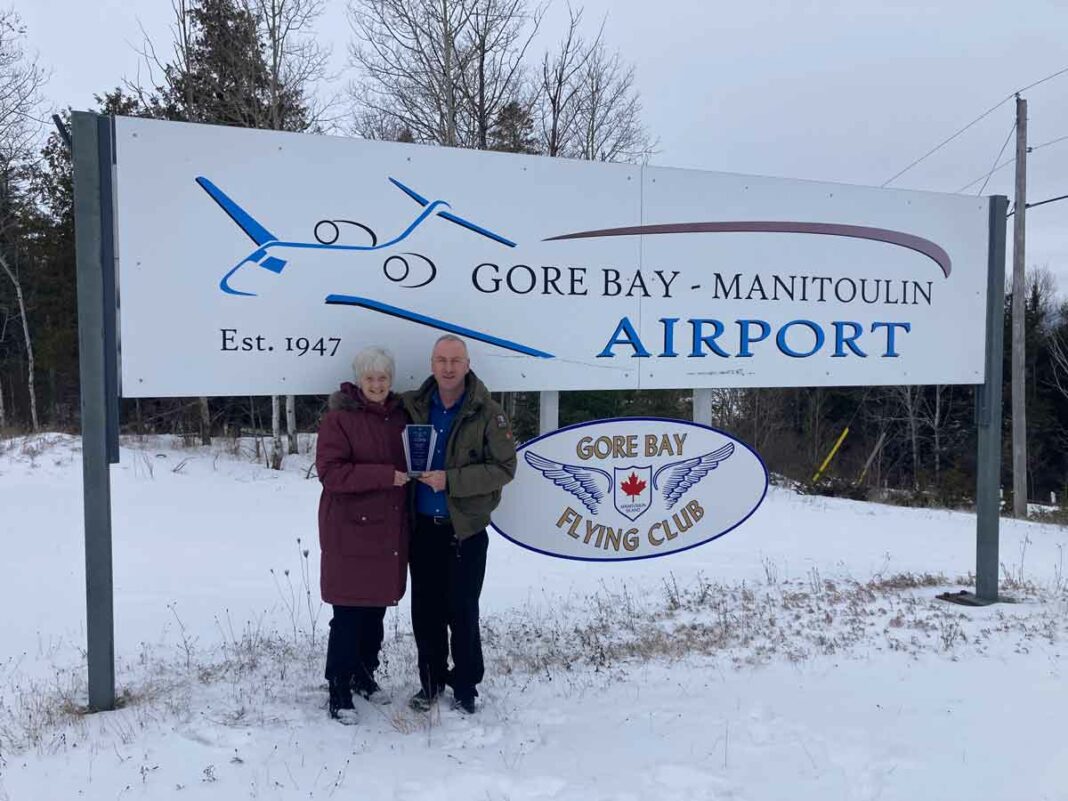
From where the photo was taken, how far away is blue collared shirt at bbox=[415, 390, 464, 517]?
3.89m

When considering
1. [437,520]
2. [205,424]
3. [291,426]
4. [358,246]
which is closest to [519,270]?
[358,246]

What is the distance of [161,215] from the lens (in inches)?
160

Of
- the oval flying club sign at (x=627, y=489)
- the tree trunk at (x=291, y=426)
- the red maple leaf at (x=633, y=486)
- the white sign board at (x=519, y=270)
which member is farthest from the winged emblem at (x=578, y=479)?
the tree trunk at (x=291, y=426)

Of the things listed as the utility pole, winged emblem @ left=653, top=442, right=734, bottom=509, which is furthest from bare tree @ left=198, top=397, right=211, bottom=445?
the utility pole

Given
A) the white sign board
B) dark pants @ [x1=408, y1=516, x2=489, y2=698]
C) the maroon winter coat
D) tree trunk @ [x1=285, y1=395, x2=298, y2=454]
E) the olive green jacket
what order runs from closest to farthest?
the maroon winter coat < the olive green jacket < dark pants @ [x1=408, y1=516, x2=489, y2=698] < the white sign board < tree trunk @ [x1=285, y1=395, x2=298, y2=454]

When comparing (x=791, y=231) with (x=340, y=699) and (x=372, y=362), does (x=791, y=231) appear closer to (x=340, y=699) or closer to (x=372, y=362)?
(x=372, y=362)

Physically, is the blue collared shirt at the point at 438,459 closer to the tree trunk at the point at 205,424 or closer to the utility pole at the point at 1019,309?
Answer: the tree trunk at the point at 205,424

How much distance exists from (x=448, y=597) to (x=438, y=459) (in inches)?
26.1

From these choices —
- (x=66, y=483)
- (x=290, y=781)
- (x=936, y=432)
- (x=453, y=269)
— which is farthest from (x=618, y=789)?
(x=936, y=432)

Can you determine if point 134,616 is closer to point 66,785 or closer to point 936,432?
point 66,785

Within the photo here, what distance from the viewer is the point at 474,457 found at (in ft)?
12.8

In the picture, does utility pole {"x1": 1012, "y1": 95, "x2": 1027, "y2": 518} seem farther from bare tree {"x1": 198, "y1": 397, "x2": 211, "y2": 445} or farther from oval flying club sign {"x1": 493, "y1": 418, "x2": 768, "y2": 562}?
bare tree {"x1": 198, "y1": 397, "x2": 211, "y2": 445}

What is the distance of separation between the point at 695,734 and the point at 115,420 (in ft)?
10.0

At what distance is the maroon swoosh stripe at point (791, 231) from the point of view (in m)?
5.01
